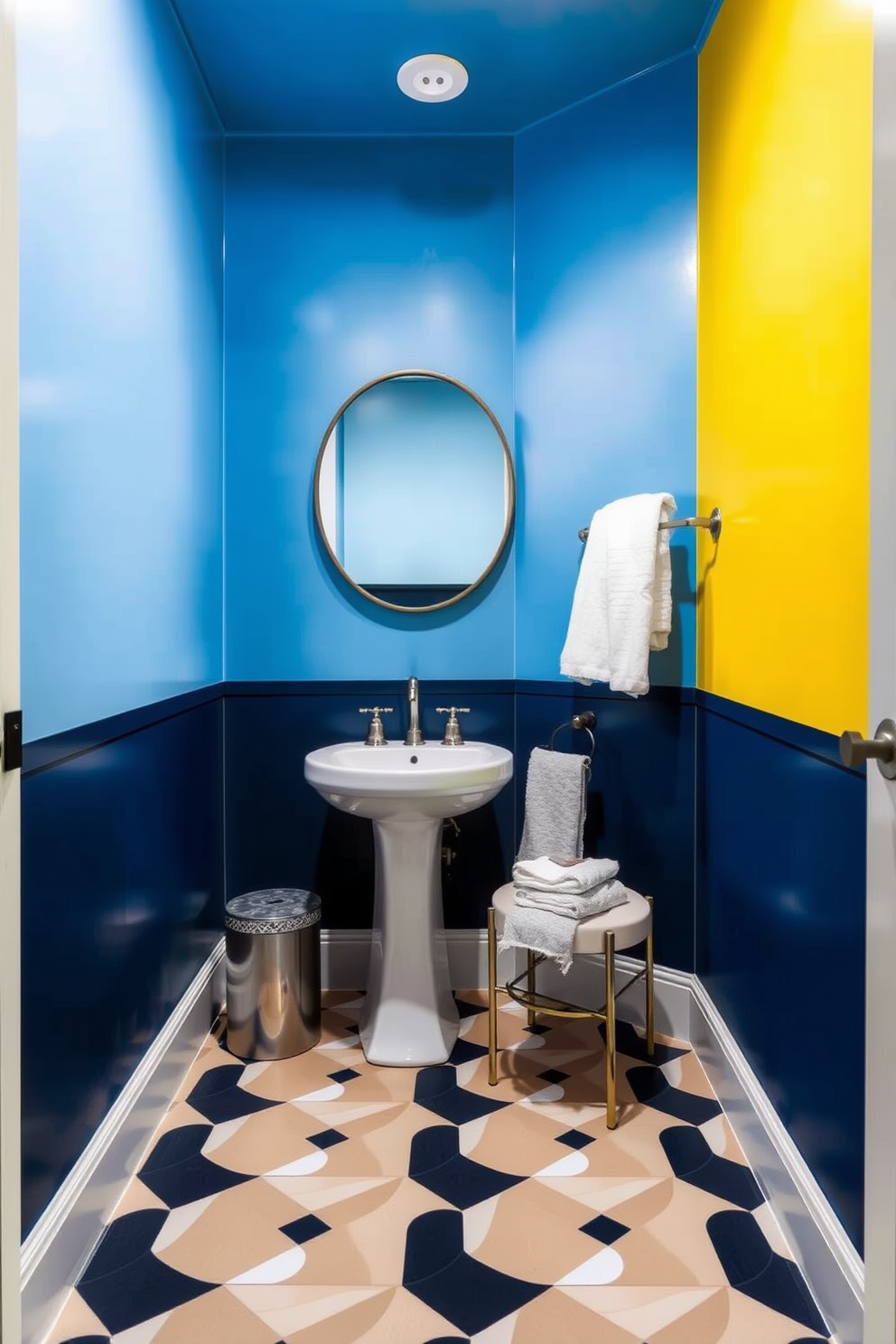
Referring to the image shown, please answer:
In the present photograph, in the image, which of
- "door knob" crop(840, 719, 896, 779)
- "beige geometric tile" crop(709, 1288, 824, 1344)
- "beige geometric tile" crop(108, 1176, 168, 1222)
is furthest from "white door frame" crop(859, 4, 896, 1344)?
"beige geometric tile" crop(108, 1176, 168, 1222)

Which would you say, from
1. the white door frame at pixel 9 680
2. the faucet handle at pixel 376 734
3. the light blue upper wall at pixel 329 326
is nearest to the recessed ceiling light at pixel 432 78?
the light blue upper wall at pixel 329 326

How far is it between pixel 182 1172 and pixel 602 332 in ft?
7.09

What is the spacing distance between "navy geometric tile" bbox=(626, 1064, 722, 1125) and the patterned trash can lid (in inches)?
33.3

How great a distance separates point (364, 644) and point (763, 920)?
1350 mm

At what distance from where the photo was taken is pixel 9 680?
1056 mm

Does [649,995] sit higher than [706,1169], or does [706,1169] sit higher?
[649,995]

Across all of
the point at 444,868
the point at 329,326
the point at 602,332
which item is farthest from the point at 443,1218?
the point at 329,326

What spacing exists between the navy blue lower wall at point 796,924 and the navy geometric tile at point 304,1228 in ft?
2.69

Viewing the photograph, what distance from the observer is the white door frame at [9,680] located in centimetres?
101

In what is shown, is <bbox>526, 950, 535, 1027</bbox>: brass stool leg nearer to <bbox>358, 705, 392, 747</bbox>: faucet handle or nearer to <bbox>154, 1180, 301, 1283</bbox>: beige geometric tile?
<bbox>358, 705, 392, 747</bbox>: faucet handle

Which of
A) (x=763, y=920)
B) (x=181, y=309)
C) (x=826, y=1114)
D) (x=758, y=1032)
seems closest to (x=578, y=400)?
(x=181, y=309)

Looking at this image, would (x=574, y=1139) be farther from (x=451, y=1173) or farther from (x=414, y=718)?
(x=414, y=718)

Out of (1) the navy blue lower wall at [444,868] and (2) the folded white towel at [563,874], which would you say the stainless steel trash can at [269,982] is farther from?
(2) the folded white towel at [563,874]

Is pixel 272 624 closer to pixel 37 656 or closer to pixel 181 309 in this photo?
pixel 181 309
